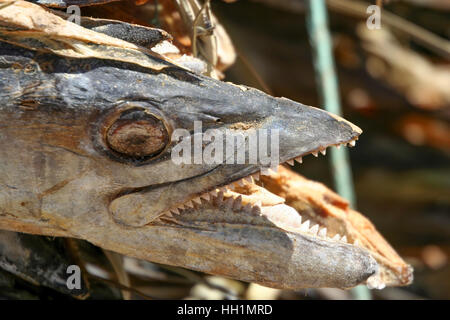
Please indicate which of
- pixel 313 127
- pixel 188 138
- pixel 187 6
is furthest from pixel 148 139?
pixel 187 6

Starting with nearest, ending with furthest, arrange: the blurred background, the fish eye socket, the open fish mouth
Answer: the fish eye socket, the open fish mouth, the blurred background

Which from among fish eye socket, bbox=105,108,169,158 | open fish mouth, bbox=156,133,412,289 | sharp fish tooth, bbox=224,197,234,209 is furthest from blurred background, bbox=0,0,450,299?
fish eye socket, bbox=105,108,169,158

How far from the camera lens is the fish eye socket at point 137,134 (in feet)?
4.97

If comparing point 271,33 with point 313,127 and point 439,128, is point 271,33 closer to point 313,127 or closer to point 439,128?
point 439,128

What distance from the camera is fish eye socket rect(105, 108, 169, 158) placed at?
1.52 m

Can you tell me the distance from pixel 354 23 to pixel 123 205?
354cm

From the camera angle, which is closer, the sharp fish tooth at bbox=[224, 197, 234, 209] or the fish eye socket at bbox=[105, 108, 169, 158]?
the fish eye socket at bbox=[105, 108, 169, 158]

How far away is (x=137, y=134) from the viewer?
153cm

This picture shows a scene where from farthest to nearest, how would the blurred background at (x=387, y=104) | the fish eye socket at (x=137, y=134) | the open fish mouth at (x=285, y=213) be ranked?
the blurred background at (x=387, y=104) < the open fish mouth at (x=285, y=213) < the fish eye socket at (x=137, y=134)
